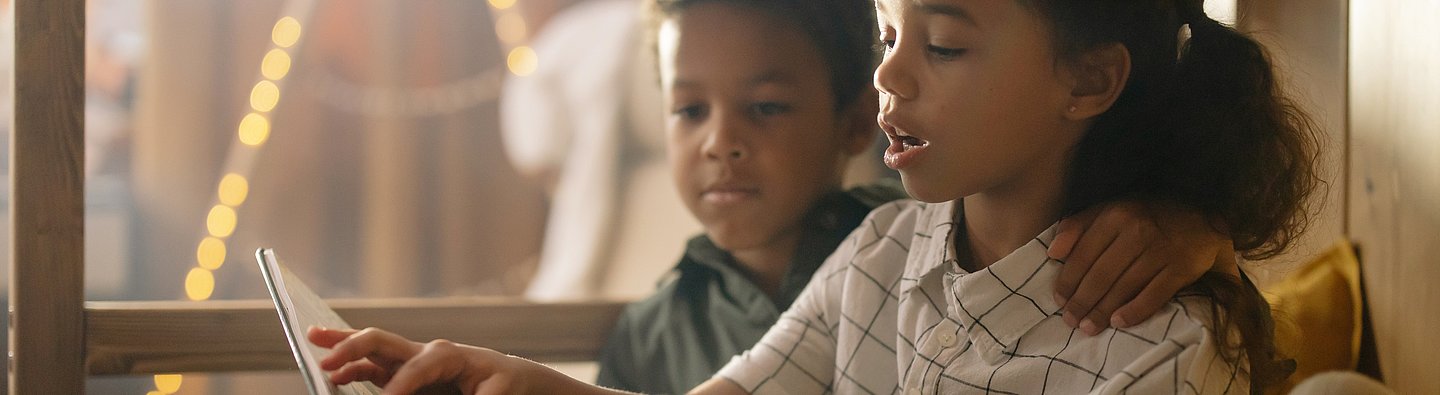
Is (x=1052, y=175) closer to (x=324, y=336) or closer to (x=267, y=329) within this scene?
(x=324, y=336)

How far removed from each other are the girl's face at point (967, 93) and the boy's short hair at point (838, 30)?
1.18ft

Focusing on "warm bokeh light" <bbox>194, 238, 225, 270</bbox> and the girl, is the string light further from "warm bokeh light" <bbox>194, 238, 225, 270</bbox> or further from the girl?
the girl

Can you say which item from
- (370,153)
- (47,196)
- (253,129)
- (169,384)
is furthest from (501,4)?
(47,196)

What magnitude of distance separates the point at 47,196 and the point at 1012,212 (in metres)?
0.71

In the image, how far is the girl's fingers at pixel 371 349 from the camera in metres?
0.62

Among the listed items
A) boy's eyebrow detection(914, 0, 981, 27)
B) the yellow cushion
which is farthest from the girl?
the yellow cushion

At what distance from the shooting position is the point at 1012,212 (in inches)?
28.4

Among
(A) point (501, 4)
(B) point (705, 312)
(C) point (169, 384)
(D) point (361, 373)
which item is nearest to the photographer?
(D) point (361, 373)

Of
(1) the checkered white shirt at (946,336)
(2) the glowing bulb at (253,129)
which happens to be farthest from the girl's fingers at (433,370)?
Result: (2) the glowing bulb at (253,129)

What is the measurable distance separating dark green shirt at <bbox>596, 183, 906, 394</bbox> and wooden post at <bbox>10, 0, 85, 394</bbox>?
0.44m

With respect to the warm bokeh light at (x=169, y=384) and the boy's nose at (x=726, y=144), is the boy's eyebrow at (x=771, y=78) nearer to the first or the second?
the boy's nose at (x=726, y=144)

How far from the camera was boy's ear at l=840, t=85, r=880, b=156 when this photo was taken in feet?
3.51

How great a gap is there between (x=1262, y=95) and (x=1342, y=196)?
1.32 feet

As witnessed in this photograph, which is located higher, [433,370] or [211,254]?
[433,370]
